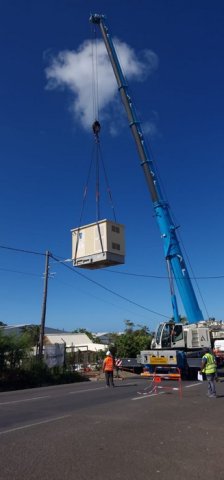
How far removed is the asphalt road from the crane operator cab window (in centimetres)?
1078

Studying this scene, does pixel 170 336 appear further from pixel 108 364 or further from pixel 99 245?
pixel 99 245

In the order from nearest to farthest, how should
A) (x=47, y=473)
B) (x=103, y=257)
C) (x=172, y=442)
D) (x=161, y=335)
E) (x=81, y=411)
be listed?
(x=47, y=473) → (x=172, y=442) → (x=81, y=411) → (x=103, y=257) → (x=161, y=335)

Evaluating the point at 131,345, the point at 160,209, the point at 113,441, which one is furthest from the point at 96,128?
the point at 131,345

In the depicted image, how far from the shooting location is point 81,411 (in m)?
12.5

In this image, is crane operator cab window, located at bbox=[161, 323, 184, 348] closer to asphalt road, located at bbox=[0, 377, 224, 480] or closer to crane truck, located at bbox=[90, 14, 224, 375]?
crane truck, located at bbox=[90, 14, 224, 375]

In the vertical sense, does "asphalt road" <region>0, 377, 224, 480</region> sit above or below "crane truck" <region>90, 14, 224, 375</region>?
below

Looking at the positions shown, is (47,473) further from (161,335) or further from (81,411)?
(161,335)

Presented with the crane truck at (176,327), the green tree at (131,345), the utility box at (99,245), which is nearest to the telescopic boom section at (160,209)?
the crane truck at (176,327)

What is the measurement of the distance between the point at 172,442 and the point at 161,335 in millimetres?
16946

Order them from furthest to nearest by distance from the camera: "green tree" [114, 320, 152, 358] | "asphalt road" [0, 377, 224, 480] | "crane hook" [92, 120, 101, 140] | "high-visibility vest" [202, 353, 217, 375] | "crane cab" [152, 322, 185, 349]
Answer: "green tree" [114, 320, 152, 358] → "crane cab" [152, 322, 185, 349] → "crane hook" [92, 120, 101, 140] → "high-visibility vest" [202, 353, 217, 375] → "asphalt road" [0, 377, 224, 480]

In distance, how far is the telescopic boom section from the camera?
81.3 ft

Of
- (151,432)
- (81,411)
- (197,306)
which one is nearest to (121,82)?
(197,306)

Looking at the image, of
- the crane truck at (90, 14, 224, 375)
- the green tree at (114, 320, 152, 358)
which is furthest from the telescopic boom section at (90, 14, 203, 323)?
the green tree at (114, 320, 152, 358)

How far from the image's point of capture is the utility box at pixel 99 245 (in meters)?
16.5
